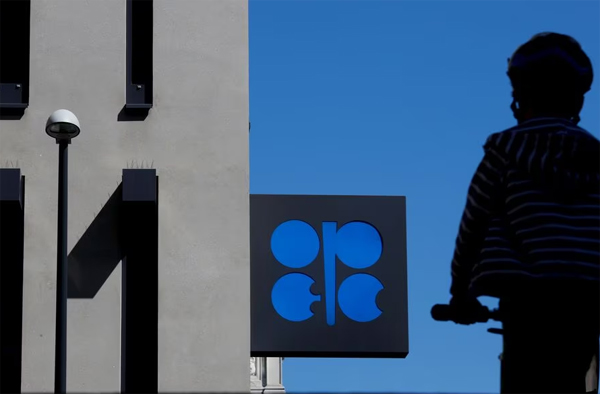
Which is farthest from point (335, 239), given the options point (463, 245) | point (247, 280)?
point (463, 245)

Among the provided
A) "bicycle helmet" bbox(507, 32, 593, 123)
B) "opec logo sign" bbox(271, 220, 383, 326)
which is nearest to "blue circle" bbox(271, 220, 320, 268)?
"opec logo sign" bbox(271, 220, 383, 326)

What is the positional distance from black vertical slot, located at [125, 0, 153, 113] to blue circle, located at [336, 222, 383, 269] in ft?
12.1

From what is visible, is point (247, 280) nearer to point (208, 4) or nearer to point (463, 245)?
point (208, 4)

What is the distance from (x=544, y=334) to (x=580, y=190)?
750 millimetres

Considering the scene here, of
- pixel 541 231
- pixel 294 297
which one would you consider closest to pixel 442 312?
pixel 541 231

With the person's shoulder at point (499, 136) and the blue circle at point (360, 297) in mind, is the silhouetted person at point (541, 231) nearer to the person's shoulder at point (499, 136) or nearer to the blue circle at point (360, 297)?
the person's shoulder at point (499, 136)

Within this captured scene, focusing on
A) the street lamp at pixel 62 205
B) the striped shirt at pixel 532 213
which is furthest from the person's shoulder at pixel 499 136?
the street lamp at pixel 62 205

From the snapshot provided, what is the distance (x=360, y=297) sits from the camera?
21203 mm

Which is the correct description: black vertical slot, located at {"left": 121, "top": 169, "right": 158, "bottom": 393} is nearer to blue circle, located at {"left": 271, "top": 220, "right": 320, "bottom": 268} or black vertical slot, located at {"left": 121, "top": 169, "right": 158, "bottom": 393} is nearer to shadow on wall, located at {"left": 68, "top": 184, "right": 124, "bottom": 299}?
shadow on wall, located at {"left": 68, "top": 184, "right": 124, "bottom": 299}

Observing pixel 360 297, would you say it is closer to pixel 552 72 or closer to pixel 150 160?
pixel 150 160

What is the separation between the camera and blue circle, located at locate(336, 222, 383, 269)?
21375 mm

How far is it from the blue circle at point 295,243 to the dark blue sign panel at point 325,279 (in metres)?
0.01

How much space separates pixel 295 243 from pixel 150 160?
3109 millimetres

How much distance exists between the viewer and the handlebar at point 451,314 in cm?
809
